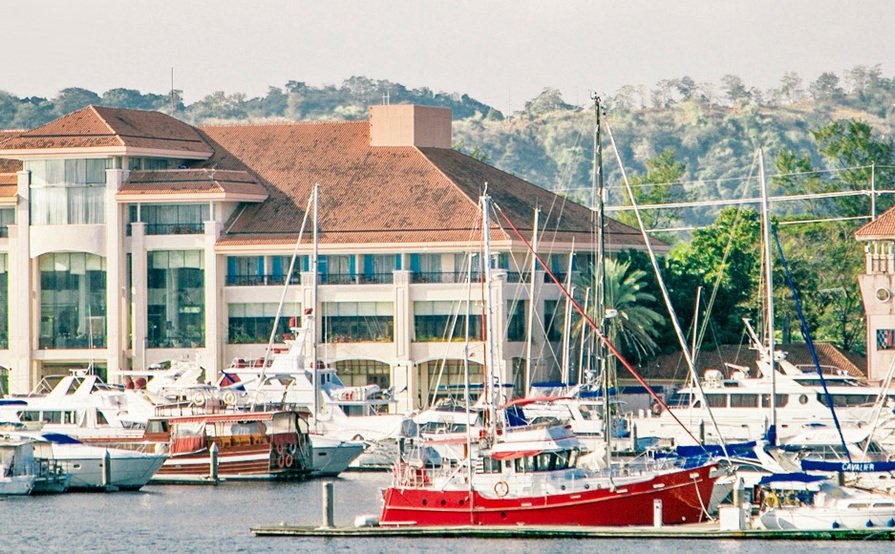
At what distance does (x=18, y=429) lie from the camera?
3757 inches

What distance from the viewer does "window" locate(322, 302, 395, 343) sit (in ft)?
376

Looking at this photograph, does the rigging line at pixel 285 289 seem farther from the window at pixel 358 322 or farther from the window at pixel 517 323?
the window at pixel 517 323

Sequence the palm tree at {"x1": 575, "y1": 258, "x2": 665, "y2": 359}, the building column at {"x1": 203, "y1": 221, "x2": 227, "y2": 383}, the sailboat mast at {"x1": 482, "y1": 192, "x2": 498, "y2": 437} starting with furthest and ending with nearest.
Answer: the building column at {"x1": 203, "y1": 221, "x2": 227, "y2": 383}, the palm tree at {"x1": 575, "y1": 258, "x2": 665, "y2": 359}, the sailboat mast at {"x1": 482, "y1": 192, "x2": 498, "y2": 437}

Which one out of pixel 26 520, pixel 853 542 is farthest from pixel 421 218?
pixel 853 542

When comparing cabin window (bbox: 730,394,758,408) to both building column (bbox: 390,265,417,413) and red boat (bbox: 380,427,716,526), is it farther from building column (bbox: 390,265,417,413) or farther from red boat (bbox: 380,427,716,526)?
red boat (bbox: 380,427,716,526)

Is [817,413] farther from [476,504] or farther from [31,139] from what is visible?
[31,139]

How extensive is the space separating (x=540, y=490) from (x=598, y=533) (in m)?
2.59

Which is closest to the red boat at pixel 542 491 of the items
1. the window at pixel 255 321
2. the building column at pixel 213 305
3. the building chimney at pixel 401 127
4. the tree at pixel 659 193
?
the window at pixel 255 321

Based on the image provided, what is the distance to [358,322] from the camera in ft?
378

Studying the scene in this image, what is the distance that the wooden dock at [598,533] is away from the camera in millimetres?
64875

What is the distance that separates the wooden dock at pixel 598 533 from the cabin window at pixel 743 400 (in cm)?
3213

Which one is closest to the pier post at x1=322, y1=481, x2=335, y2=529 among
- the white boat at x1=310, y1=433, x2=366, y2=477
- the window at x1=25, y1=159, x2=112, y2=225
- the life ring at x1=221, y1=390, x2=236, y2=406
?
the white boat at x1=310, y1=433, x2=366, y2=477

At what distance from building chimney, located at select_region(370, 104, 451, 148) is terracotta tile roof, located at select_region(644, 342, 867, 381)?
56.3ft

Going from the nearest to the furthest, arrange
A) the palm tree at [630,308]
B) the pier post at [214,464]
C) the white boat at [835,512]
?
the white boat at [835,512] < the pier post at [214,464] < the palm tree at [630,308]
